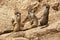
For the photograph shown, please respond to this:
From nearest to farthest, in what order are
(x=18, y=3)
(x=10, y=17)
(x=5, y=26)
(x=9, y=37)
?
1. (x=9, y=37)
2. (x=5, y=26)
3. (x=10, y=17)
4. (x=18, y=3)

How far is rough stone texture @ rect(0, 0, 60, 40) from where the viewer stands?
12.2 meters

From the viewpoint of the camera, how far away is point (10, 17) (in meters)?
17.9

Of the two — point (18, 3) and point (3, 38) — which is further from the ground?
point (18, 3)

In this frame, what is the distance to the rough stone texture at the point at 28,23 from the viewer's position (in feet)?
40.1

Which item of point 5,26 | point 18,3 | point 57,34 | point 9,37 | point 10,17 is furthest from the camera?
point 18,3

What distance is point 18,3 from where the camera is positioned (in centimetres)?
1900

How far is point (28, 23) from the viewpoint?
16203 mm

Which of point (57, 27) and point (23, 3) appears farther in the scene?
point (23, 3)

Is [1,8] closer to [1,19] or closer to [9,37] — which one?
[1,19]

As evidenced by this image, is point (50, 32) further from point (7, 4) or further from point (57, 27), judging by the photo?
point (7, 4)

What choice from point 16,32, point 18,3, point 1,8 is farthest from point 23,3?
point 16,32

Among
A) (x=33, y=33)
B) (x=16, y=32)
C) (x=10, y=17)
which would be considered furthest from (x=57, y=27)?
(x=10, y=17)

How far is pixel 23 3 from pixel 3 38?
6.19 metres

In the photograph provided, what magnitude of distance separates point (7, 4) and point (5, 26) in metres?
3.30
